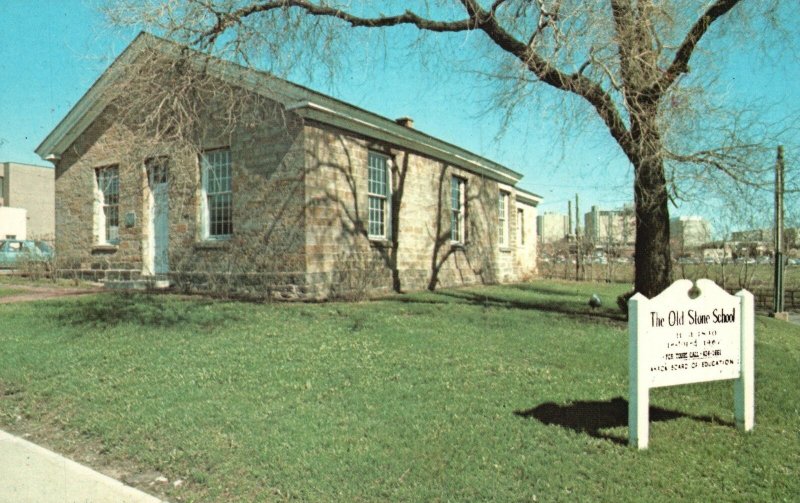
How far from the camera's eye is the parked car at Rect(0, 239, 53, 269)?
1900cm

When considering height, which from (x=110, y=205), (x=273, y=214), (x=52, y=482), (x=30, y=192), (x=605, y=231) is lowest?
(x=52, y=482)

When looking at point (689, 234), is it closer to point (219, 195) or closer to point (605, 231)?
point (605, 231)

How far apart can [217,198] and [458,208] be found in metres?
8.65

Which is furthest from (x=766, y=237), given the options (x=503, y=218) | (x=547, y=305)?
(x=547, y=305)

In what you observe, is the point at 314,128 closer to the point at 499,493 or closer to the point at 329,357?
the point at 329,357

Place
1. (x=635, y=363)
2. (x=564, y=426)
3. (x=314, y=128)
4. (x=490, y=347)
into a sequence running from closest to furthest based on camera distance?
(x=635, y=363)
(x=564, y=426)
(x=490, y=347)
(x=314, y=128)

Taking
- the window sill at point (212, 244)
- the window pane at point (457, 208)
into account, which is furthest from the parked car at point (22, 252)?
the window pane at point (457, 208)

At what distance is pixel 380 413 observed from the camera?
5223 millimetres

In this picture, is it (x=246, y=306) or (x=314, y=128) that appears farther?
(x=314, y=128)

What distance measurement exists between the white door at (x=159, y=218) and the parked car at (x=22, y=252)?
5.33 metres

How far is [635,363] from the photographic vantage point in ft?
14.8

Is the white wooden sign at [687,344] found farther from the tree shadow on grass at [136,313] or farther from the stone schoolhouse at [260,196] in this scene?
the stone schoolhouse at [260,196]

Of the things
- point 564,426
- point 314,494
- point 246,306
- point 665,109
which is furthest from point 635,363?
point 246,306

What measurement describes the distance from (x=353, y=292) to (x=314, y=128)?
3.96m
